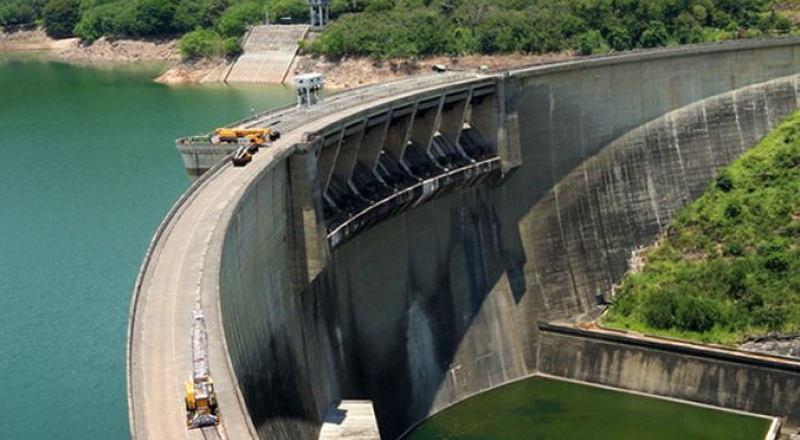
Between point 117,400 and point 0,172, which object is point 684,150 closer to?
point 117,400

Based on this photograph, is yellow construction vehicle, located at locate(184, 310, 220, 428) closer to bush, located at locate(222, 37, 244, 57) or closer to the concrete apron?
the concrete apron

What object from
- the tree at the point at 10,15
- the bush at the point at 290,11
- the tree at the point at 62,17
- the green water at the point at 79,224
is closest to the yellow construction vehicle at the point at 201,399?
the green water at the point at 79,224

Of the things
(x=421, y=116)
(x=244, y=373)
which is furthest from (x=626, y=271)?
(x=244, y=373)

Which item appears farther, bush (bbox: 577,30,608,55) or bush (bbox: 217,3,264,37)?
bush (bbox: 217,3,264,37)

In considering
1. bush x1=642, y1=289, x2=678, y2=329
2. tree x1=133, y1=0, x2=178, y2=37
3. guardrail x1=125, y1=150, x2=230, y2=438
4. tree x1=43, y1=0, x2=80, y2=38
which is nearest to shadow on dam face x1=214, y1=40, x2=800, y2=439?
bush x1=642, y1=289, x2=678, y2=329

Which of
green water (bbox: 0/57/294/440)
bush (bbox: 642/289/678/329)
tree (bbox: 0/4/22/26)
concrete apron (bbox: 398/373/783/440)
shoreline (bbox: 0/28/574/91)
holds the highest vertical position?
tree (bbox: 0/4/22/26)

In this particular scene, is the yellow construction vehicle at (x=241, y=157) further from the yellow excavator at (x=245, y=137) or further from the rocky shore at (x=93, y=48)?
the rocky shore at (x=93, y=48)

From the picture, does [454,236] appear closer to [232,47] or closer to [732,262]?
[732,262]
